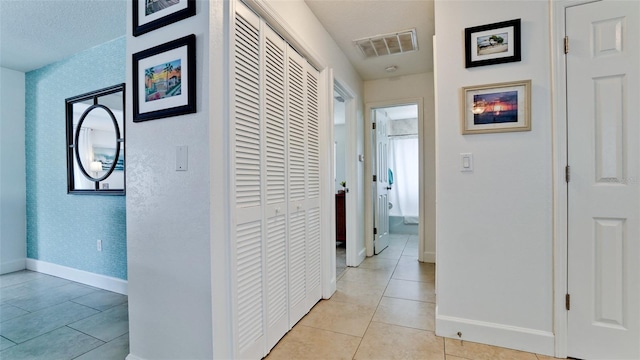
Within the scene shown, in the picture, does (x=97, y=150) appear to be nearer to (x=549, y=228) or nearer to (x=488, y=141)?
(x=488, y=141)

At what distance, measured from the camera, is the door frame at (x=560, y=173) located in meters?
1.64

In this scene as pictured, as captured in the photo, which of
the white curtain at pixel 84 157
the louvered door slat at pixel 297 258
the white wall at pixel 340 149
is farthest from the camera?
the white wall at pixel 340 149

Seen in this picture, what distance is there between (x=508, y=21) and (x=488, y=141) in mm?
724

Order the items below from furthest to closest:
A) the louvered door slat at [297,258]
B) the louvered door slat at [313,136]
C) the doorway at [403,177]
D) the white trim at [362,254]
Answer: the doorway at [403,177]
the white trim at [362,254]
the louvered door slat at [313,136]
the louvered door slat at [297,258]

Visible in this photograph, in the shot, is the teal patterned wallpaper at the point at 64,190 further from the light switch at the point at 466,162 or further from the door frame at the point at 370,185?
the light switch at the point at 466,162

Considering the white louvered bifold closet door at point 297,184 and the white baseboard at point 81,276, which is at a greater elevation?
the white louvered bifold closet door at point 297,184

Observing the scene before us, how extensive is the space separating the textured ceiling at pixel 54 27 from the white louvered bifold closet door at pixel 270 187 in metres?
1.40

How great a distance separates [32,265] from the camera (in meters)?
3.41

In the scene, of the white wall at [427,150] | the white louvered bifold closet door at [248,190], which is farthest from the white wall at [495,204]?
the white wall at [427,150]

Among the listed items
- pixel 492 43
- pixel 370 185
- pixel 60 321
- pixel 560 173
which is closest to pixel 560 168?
pixel 560 173

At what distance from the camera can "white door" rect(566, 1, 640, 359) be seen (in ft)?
5.06

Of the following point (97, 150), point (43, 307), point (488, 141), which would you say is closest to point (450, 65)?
point (488, 141)

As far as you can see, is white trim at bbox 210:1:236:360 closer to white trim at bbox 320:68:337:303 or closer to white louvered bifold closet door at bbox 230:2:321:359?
white louvered bifold closet door at bbox 230:2:321:359

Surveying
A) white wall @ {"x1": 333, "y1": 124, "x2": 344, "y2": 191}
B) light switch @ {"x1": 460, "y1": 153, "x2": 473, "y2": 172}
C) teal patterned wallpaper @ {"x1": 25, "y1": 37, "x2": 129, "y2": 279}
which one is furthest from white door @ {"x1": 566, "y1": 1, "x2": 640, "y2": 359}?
white wall @ {"x1": 333, "y1": 124, "x2": 344, "y2": 191}
